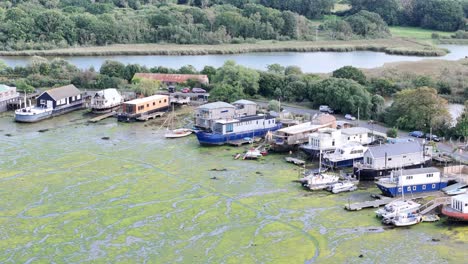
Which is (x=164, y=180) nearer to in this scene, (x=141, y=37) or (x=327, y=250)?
(x=327, y=250)

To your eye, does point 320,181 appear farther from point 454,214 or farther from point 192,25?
point 192,25

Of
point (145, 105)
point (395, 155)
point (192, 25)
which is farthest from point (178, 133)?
point (192, 25)

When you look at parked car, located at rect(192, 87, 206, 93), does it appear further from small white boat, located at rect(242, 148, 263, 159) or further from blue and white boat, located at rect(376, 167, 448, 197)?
blue and white boat, located at rect(376, 167, 448, 197)

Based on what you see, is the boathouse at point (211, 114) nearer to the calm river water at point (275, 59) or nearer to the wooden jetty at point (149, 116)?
the wooden jetty at point (149, 116)

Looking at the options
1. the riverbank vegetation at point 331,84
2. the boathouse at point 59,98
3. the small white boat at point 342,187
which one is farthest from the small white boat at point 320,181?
the boathouse at point 59,98

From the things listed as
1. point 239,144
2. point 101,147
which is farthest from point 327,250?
point 101,147
